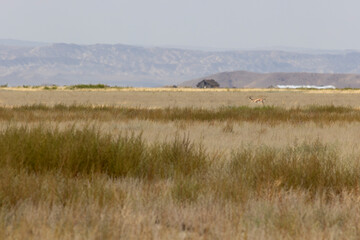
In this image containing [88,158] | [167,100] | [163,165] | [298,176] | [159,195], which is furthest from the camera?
[167,100]

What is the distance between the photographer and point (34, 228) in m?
4.32

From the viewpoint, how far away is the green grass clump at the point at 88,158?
701cm

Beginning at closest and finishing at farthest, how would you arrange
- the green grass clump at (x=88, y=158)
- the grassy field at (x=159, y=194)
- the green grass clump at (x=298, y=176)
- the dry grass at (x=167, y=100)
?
the grassy field at (x=159, y=194), the green grass clump at (x=298, y=176), the green grass clump at (x=88, y=158), the dry grass at (x=167, y=100)

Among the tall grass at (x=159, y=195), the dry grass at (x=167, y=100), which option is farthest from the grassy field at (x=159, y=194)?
the dry grass at (x=167, y=100)

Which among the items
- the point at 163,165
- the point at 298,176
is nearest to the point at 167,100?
the point at 163,165

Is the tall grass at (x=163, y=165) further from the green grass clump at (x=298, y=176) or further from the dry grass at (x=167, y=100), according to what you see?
the dry grass at (x=167, y=100)

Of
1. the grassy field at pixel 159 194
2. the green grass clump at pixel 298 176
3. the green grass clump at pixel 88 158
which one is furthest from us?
the green grass clump at pixel 88 158

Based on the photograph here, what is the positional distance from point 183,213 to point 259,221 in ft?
2.13

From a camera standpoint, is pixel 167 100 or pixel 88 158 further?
pixel 167 100

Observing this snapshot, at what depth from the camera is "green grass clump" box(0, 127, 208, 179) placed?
701cm

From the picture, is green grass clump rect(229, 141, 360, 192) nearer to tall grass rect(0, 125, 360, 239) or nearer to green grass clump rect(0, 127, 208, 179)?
tall grass rect(0, 125, 360, 239)

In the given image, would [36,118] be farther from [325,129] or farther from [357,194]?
[357,194]

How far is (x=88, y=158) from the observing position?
7.14m

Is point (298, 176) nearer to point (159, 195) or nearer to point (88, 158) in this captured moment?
point (159, 195)
